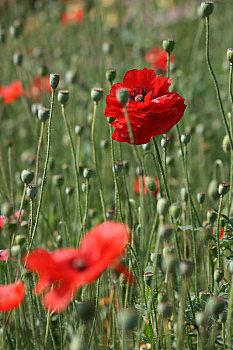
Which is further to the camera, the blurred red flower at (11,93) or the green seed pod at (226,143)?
the blurred red flower at (11,93)

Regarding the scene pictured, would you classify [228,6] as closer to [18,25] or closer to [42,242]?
[18,25]

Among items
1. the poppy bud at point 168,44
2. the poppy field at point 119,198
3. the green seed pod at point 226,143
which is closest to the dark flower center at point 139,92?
the poppy field at point 119,198

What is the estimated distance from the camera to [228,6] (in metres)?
3.04

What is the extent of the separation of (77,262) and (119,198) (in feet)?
1.18

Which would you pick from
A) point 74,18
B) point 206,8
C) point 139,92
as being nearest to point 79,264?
point 139,92

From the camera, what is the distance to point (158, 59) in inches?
82.9

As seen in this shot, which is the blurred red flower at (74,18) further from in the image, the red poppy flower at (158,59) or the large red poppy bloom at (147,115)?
the large red poppy bloom at (147,115)

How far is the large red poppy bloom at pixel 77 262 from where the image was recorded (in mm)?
478

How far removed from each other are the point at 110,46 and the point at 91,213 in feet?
2.36

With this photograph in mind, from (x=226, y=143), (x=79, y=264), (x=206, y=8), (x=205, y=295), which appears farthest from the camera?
(x=226, y=143)

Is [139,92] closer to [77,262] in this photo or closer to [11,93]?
[77,262]

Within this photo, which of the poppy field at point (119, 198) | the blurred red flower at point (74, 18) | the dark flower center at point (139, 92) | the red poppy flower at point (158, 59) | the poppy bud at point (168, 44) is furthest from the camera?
the blurred red flower at point (74, 18)

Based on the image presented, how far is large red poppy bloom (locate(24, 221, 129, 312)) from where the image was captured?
0.48 m

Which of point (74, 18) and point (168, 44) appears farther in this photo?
point (74, 18)
